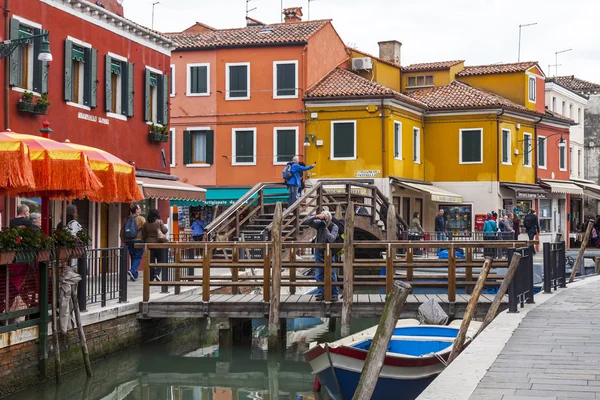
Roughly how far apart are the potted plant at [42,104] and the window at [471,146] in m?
22.8

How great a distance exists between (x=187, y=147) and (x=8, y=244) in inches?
969

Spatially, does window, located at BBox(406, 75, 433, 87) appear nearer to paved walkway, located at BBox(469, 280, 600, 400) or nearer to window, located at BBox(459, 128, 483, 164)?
window, located at BBox(459, 128, 483, 164)

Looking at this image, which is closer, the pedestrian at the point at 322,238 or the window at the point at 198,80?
the pedestrian at the point at 322,238

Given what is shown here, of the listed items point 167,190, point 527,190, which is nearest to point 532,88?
point 527,190

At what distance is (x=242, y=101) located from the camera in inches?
1423

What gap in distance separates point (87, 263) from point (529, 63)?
29987 mm

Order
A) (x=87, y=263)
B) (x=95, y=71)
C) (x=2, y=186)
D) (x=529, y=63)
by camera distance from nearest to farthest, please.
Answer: (x=2, y=186)
(x=87, y=263)
(x=95, y=71)
(x=529, y=63)

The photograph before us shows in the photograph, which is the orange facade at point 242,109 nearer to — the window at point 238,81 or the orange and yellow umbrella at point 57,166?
the window at point 238,81

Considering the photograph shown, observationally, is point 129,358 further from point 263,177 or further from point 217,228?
point 263,177

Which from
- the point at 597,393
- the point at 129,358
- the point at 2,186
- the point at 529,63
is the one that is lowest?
the point at 129,358

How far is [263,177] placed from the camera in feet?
118

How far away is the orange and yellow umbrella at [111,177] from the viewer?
14102 millimetres

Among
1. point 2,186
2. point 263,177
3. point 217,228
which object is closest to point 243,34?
point 263,177

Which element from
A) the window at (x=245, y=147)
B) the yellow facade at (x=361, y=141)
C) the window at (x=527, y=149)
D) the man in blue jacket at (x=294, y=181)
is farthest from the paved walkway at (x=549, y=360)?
the window at (x=527, y=149)
